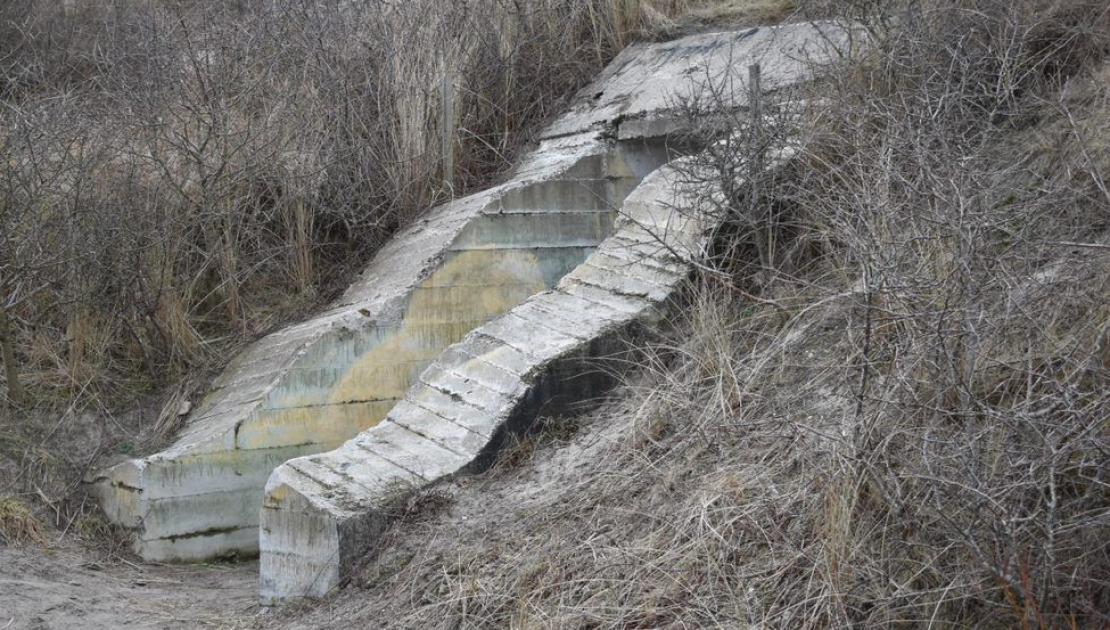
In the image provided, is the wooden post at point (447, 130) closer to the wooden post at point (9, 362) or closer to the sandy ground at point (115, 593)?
the wooden post at point (9, 362)

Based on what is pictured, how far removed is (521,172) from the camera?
8.49m

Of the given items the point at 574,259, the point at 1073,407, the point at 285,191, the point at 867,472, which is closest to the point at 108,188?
the point at 285,191

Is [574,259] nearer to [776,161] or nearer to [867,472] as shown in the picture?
[776,161]

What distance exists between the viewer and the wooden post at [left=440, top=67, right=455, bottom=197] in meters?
8.88

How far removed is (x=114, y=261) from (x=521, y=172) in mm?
2872

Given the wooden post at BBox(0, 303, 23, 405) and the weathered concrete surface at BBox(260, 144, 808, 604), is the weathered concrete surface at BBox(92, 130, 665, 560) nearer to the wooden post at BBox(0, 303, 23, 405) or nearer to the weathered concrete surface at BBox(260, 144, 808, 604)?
the weathered concrete surface at BBox(260, 144, 808, 604)

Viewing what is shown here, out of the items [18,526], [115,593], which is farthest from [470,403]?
[18,526]

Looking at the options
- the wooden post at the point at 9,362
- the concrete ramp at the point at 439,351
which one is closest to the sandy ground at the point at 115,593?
the concrete ramp at the point at 439,351

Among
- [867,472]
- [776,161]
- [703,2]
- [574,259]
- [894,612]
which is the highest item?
[703,2]

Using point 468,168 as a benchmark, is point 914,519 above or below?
below

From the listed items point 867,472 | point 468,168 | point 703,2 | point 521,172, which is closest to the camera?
point 867,472

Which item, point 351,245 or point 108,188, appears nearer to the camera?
point 108,188

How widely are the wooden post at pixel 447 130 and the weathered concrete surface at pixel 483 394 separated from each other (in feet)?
6.61

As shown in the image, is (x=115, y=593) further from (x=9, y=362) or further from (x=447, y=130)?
(x=447, y=130)
